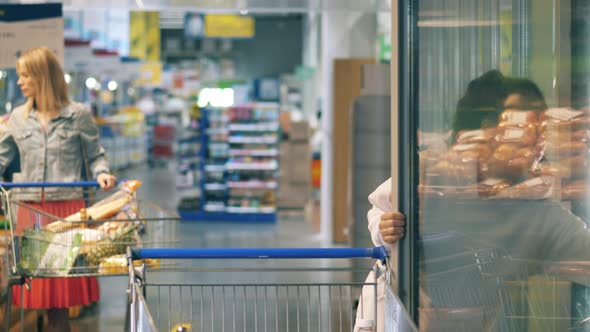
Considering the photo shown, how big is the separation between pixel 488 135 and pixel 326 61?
947 centimetres

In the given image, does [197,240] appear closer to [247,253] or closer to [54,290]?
[54,290]

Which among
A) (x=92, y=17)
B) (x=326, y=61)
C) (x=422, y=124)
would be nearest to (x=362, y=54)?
(x=326, y=61)

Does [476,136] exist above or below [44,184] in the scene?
above

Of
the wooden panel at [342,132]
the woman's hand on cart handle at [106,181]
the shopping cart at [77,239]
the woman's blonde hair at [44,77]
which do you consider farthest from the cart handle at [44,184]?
the wooden panel at [342,132]

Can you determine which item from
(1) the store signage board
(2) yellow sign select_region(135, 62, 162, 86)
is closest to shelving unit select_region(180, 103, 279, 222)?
(1) the store signage board

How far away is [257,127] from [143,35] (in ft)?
44.6

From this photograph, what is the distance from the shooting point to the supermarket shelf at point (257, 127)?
15.7 m

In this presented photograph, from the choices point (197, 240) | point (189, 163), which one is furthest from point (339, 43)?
point (189, 163)

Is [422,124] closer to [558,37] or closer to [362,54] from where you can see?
[558,37]

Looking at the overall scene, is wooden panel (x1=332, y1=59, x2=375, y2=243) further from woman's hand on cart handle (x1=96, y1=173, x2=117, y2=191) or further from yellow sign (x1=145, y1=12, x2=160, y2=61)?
yellow sign (x1=145, y1=12, x2=160, y2=61)

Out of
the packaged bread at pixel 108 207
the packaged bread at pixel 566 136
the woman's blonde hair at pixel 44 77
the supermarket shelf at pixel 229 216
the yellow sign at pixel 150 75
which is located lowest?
the supermarket shelf at pixel 229 216

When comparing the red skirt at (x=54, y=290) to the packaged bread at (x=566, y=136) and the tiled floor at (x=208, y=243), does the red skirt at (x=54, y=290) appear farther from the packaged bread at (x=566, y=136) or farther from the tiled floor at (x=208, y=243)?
the packaged bread at (x=566, y=136)

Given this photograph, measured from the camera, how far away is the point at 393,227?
344 cm

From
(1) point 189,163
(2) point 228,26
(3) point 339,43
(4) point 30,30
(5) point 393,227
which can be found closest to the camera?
(5) point 393,227
